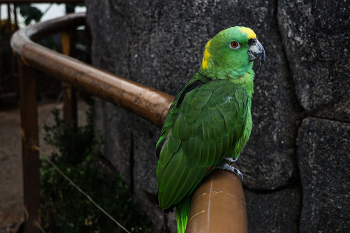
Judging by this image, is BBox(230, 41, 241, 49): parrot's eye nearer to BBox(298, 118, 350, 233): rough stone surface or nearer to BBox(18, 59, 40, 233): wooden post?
BBox(298, 118, 350, 233): rough stone surface

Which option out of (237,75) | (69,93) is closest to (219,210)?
(237,75)

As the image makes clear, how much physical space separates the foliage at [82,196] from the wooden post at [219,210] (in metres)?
1.21

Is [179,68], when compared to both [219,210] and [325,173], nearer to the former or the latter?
[325,173]

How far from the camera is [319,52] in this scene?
1232 mm

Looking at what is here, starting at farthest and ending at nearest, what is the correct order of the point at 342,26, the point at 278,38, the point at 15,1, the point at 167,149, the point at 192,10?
1. the point at 15,1
2. the point at 192,10
3. the point at 278,38
4. the point at 342,26
5. the point at 167,149

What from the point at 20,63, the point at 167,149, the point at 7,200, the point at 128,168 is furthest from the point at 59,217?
the point at 167,149

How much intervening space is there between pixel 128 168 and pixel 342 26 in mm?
1408

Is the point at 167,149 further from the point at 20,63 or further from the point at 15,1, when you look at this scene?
the point at 15,1

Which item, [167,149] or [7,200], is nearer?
[167,149]

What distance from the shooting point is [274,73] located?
1.39 m

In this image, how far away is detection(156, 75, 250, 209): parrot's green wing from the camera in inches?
34.1

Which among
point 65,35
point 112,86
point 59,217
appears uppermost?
point 112,86

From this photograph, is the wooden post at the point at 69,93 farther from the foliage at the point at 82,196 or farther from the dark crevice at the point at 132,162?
the dark crevice at the point at 132,162

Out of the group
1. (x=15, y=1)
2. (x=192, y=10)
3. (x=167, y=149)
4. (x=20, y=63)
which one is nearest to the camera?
(x=167, y=149)
